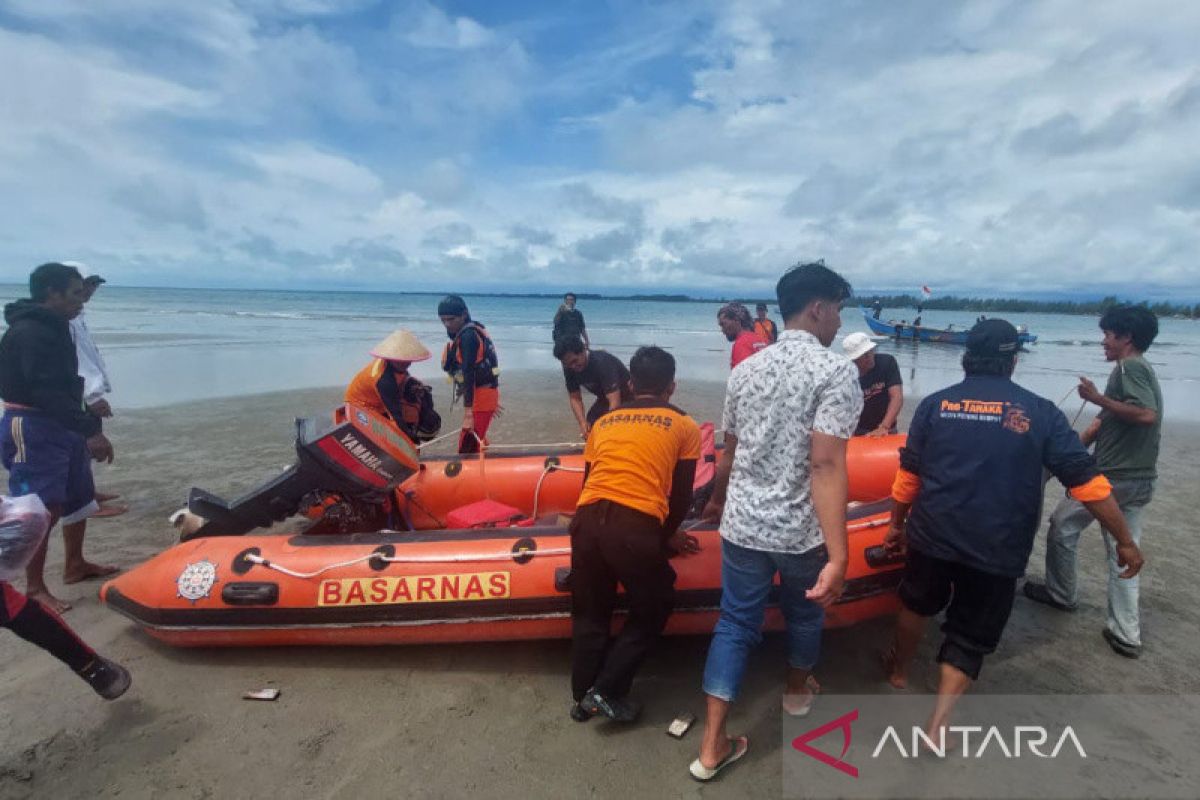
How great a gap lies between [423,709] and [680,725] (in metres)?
1.13

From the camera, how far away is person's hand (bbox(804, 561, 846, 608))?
1998mm

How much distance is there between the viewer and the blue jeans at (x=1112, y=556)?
10.2 ft

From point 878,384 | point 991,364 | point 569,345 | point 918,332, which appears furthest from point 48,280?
point 918,332

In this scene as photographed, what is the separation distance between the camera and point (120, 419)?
27.4 ft

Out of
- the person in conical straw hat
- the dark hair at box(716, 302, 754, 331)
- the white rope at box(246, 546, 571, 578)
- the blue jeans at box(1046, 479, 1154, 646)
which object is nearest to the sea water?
the dark hair at box(716, 302, 754, 331)

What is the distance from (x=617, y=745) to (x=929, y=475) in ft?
5.38

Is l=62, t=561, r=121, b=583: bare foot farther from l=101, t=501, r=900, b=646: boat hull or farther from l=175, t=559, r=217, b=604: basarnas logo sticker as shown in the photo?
l=175, t=559, r=217, b=604: basarnas logo sticker

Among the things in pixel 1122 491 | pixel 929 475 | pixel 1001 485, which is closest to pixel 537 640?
pixel 929 475

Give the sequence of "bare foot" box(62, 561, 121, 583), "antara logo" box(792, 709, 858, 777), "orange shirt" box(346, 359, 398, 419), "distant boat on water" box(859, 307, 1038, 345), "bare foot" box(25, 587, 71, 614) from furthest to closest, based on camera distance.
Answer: "distant boat on water" box(859, 307, 1038, 345) → "orange shirt" box(346, 359, 398, 419) → "bare foot" box(62, 561, 121, 583) → "bare foot" box(25, 587, 71, 614) → "antara logo" box(792, 709, 858, 777)

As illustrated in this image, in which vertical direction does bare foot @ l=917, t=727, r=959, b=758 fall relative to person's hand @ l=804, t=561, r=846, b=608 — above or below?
below

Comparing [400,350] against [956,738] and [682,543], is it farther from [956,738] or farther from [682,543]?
[956,738]

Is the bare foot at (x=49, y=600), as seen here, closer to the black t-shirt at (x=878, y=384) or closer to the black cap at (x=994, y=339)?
the black cap at (x=994, y=339)

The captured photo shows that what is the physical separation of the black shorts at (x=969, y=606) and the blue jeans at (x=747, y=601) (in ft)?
1.57

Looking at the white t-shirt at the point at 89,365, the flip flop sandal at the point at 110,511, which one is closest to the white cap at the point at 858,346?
the white t-shirt at the point at 89,365
